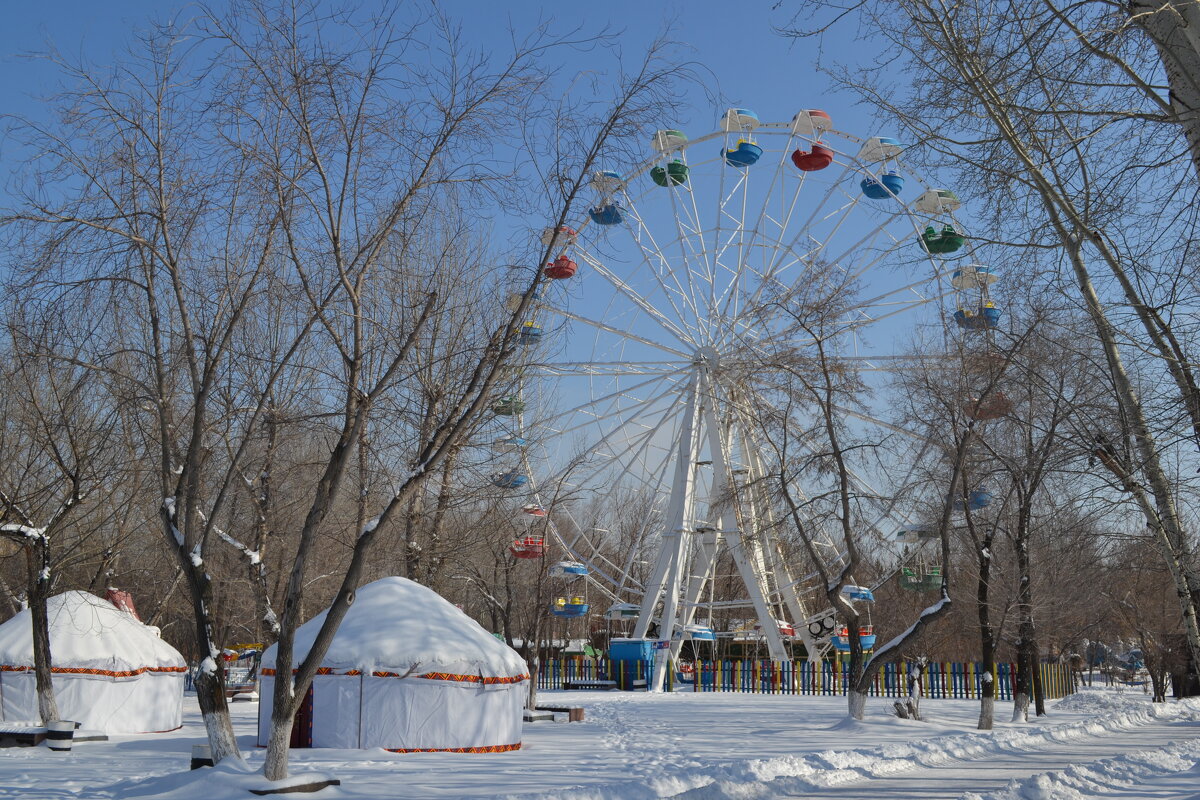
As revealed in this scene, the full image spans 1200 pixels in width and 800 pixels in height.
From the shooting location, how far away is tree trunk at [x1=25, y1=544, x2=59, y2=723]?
592 inches

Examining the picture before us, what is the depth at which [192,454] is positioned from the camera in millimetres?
9609

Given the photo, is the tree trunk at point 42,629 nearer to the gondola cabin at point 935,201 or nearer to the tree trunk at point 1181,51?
the tree trunk at point 1181,51

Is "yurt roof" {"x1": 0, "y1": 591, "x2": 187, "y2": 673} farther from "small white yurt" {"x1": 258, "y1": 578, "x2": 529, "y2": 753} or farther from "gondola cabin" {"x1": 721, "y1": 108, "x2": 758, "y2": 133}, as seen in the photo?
"gondola cabin" {"x1": 721, "y1": 108, "x2": 758, "y2": 133}

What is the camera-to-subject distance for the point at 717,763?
11.8m

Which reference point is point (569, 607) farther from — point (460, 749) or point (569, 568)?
point (460, 749)

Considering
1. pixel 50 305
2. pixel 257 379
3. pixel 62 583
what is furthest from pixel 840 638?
pixel 50 305

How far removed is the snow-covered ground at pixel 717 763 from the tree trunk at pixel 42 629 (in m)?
0.85

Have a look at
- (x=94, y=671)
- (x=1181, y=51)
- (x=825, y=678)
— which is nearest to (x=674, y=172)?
(x=825, y=678)

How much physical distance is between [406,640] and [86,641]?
7.53m

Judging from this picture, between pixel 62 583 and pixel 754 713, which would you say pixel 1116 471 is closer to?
pixel 754 713

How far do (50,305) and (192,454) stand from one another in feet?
5.88

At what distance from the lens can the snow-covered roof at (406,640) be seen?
568 inches

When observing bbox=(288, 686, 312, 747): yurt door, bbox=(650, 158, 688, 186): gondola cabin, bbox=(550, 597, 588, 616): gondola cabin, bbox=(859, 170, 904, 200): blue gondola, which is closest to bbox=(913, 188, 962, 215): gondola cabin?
bbox=(859, 170, 904, 200): blue gondola

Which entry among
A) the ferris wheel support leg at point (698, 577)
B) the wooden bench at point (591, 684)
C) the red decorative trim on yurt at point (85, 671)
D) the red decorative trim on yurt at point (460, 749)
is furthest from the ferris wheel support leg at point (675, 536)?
the red decorative trim on yurt at point (85, 671)
